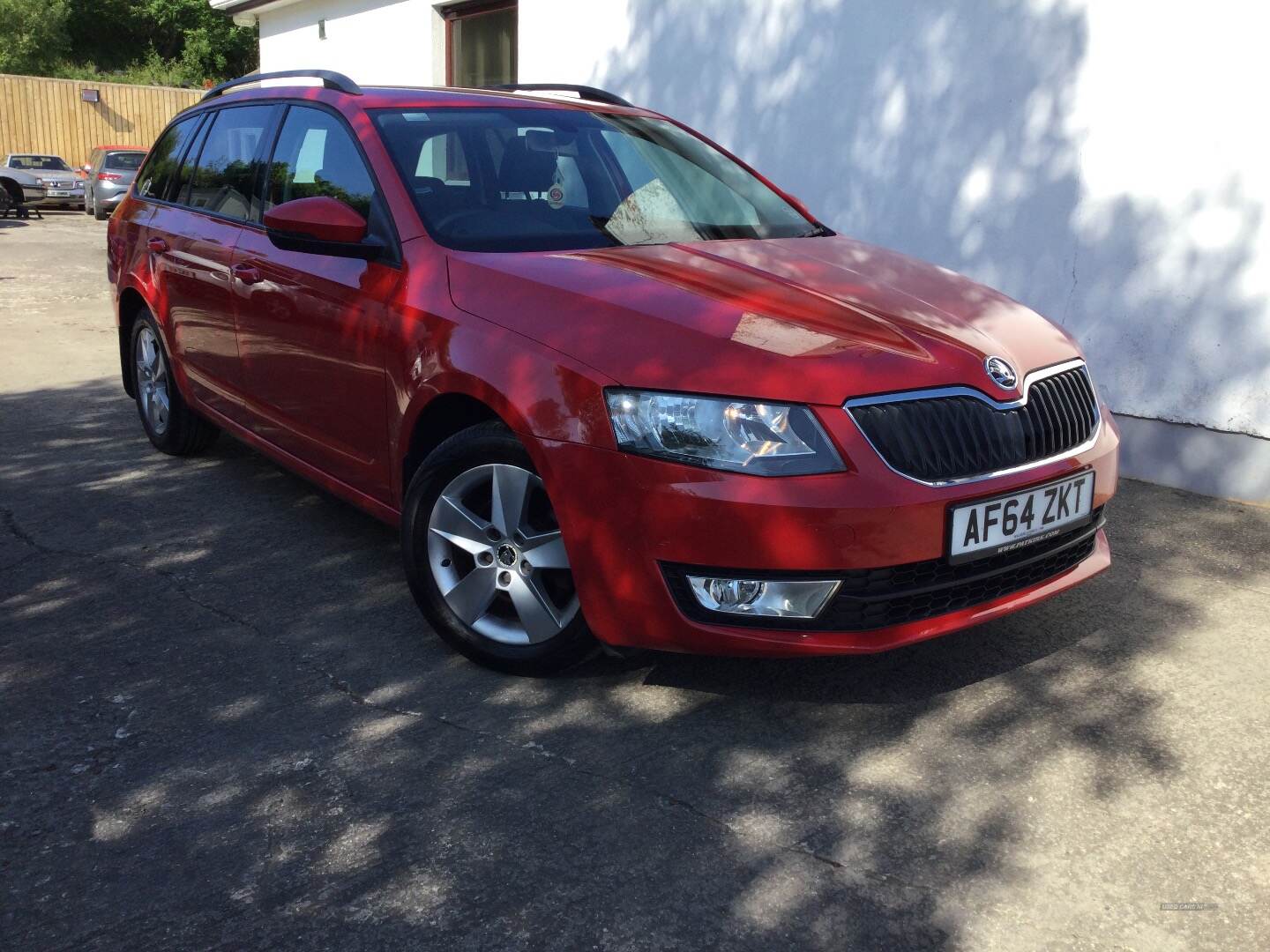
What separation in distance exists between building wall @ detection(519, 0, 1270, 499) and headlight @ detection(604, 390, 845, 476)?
3.62 meters

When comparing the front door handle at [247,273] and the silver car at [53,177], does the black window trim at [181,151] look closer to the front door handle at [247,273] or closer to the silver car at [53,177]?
the front door handle at [247,273]

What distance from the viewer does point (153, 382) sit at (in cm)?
597

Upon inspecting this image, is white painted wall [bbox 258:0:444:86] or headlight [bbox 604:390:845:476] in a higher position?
white painted wall [bbox 258:0:444:86]

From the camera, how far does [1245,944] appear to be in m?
2.44

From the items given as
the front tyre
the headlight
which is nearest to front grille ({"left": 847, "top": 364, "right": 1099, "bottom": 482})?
the headlight

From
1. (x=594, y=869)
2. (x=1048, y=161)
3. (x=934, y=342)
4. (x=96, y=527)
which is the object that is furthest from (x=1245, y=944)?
(x=1048, y=161)

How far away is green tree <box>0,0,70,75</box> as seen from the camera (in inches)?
1738

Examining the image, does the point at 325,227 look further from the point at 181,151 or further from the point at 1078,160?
the point at 1078,160

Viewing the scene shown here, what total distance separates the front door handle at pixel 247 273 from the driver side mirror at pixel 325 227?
60 centimetres

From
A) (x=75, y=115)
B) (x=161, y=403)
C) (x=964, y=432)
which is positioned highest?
(x=75, y=115)

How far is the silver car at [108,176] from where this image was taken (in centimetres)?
2556

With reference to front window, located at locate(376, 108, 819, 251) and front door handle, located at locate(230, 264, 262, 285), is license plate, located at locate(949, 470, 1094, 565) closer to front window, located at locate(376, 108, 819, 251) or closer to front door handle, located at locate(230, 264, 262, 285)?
front window, located at locate(376, 108, 819, 251)

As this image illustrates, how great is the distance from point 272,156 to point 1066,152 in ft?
13.1

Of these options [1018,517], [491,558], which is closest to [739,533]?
[1018,517]
